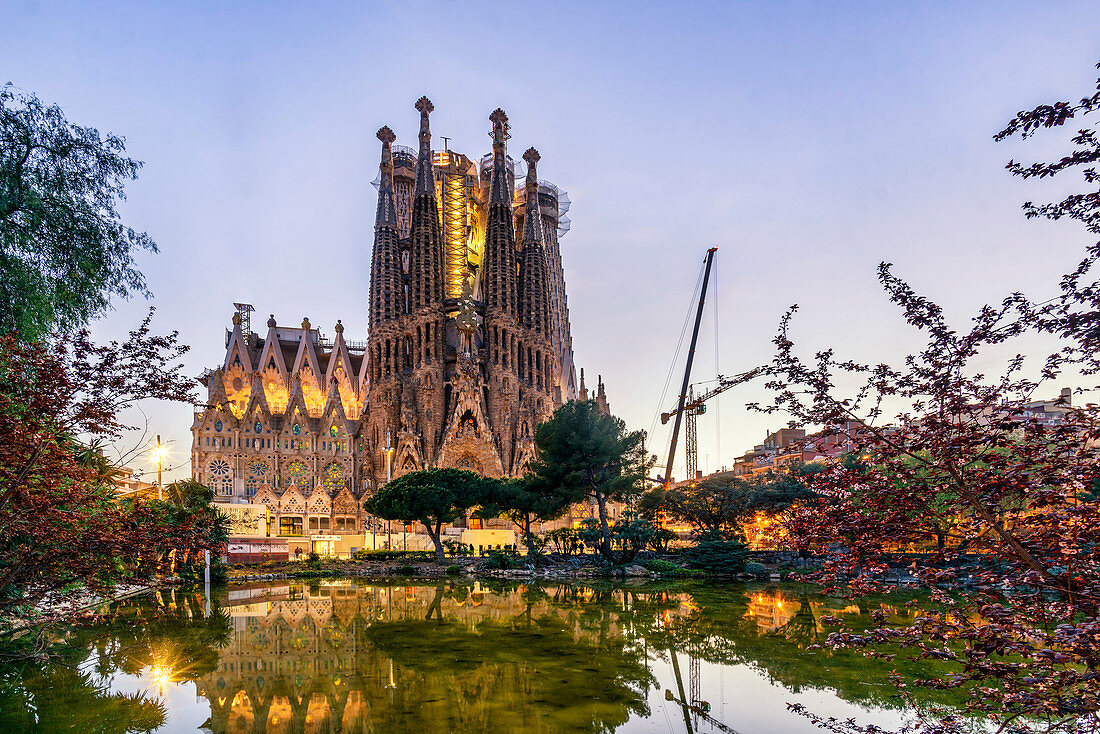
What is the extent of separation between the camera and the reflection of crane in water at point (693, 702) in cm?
861

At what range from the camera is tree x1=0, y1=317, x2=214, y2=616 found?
656 centimetres

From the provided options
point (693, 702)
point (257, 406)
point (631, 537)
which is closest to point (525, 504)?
point (631, 537)

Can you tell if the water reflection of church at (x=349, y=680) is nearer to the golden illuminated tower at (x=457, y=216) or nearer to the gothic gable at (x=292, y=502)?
the gothic gable at (x=292, y=502)

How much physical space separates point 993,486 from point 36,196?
1357 cm

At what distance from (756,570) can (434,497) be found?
1831 centimetres

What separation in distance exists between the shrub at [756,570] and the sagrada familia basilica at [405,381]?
1342 inches

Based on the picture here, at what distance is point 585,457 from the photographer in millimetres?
38781

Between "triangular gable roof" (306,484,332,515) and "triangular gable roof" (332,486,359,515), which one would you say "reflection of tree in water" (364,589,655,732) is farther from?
"triangular gable roof" (306,484,332,515)

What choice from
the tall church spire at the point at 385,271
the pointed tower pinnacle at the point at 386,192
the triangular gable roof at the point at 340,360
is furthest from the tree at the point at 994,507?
the triangular gable roof at the point at 340,360

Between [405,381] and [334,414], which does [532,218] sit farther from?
[334,414]

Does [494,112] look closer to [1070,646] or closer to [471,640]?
[471,640]

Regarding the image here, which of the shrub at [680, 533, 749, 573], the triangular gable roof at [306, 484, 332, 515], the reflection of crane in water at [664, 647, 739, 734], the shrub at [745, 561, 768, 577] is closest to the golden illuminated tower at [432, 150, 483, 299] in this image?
the triangular gable roof at [306, 484, 332, 515]

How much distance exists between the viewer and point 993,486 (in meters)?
4.10

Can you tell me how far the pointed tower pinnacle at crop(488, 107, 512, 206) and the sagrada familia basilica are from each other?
0.15m
